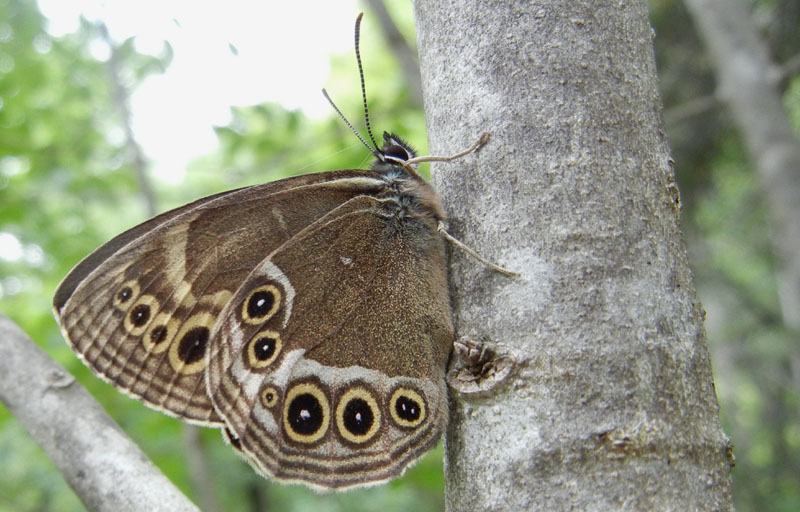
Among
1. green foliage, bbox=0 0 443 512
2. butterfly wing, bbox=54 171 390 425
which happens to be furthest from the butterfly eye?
green foliage, bbox=0 0 443 512

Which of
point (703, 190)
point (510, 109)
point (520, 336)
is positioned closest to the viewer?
point (520, 336)

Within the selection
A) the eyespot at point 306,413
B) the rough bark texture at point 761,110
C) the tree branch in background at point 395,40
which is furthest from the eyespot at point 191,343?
the rough bark texture at point 761,110

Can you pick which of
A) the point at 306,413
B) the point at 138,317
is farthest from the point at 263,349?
the point at 138,317

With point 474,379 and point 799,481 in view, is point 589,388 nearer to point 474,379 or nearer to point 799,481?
point 474,379

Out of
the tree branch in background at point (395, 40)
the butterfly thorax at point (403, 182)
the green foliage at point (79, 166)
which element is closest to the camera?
the butterfly thorax at point (403, 182)

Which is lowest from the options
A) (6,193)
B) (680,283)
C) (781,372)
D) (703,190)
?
(781,372)

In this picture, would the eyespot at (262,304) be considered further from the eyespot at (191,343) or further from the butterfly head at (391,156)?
the butterfly head at (391,156)

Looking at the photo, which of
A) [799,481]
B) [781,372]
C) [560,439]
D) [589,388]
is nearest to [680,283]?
[589,388]
